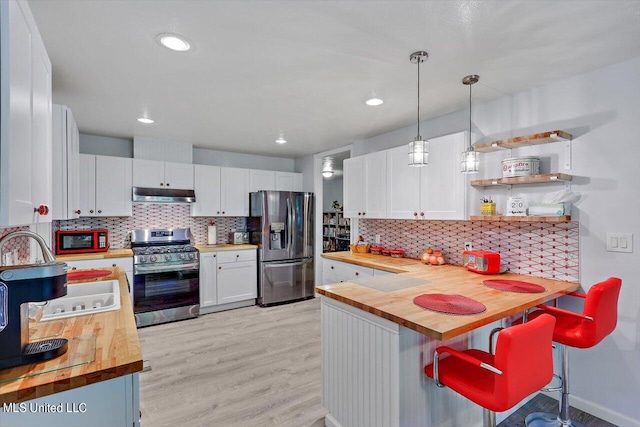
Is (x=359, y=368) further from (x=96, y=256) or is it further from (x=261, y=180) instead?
(x=261, y=180)

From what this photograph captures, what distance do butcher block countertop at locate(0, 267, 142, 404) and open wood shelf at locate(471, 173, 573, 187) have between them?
261cm

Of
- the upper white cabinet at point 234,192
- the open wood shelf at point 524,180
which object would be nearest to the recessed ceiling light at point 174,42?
Answer: the open wood shelf at point 524,180

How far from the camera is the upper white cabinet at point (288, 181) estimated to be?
5.14 metres

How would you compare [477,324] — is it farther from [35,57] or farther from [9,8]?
[35,57]

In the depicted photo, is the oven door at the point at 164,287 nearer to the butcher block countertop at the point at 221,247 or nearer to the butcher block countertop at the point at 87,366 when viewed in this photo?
the butcher block countertop at the point at 221,247

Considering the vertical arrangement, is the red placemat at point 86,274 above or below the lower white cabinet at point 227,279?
above

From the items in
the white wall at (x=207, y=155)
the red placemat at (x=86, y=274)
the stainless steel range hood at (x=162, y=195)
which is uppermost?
the white wall at (x=207, y=155)

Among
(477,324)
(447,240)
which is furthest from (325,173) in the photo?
(477,324)

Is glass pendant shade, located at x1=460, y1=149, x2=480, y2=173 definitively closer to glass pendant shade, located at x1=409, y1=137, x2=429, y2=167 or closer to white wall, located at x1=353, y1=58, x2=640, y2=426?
glass pendant shade, located at x1=409, y1=137, x2=429, y2=167

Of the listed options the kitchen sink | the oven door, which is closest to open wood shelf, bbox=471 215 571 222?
the kitchen sink

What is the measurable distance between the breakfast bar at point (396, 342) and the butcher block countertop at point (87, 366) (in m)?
1.10

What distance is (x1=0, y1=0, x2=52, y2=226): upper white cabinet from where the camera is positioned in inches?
33.9

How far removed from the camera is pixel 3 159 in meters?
0.86

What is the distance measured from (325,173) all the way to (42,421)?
5.03 metres
